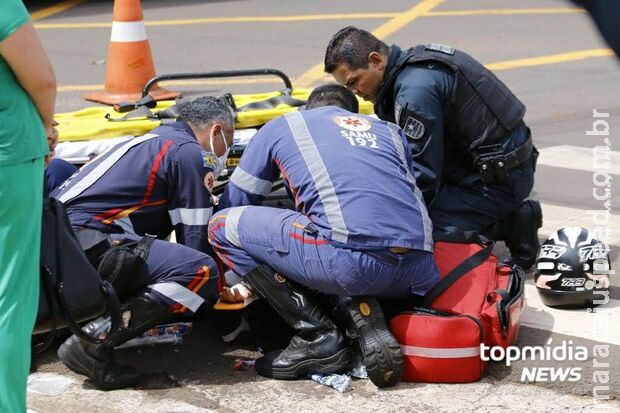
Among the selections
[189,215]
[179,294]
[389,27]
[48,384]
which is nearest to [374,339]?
[179,294]

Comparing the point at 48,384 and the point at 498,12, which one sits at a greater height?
the point at 48,384

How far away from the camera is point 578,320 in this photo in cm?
460

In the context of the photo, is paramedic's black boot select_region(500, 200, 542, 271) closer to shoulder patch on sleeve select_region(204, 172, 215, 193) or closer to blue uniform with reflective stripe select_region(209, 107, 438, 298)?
blue uniform with reflective stripe select_region(209, 107, 438, 298)

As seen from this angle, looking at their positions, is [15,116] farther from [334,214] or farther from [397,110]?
[397,110]

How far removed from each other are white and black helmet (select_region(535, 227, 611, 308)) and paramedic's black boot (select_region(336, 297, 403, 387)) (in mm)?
950

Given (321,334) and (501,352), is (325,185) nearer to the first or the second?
(321,334)

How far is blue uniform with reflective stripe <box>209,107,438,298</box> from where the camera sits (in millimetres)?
4070

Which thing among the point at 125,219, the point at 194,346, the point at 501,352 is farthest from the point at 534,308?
the point at 125,219

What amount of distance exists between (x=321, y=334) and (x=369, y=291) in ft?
0.83

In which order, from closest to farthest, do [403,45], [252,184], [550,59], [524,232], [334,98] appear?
[252,184], [334,98], [524,232], [550,59], [403,45]

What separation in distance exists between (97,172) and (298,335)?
1.01 meters

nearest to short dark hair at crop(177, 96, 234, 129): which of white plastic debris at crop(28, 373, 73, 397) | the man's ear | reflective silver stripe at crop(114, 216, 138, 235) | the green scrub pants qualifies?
reflective silver stripe at crop(114, 216, 138, 235)

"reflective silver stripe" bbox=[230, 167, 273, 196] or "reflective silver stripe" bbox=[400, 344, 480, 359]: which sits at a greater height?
"reflective silver stripe" bbox=[230, 167, 273, 196]

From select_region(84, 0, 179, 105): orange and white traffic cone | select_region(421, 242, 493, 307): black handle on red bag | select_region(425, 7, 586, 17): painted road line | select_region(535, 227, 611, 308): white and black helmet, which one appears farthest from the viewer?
select_region(425, 7, 586, 17): painted road line
